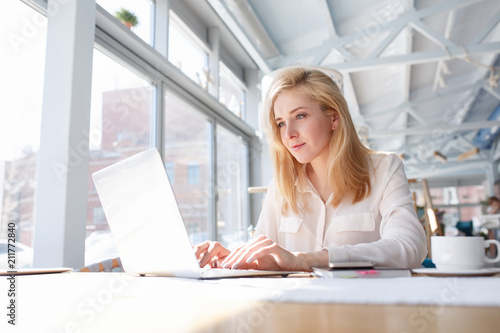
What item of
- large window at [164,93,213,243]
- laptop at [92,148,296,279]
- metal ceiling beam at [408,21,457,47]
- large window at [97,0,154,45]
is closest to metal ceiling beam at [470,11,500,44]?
metal ceiling beam at [408,21,457,47]

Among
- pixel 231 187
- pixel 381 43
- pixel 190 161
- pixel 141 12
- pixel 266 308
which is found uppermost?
pixel 381 43

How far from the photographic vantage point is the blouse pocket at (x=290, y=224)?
1.53 m

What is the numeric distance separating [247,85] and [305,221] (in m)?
4.46

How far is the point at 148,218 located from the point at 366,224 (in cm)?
88

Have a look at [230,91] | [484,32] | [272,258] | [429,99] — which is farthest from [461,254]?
[429,99]

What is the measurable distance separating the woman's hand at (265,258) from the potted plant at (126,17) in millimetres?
2382

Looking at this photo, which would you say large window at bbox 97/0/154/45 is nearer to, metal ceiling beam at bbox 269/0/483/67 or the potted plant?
the potted plant

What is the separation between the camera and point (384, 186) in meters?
1.35

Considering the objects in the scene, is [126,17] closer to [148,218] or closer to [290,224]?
[290,224]

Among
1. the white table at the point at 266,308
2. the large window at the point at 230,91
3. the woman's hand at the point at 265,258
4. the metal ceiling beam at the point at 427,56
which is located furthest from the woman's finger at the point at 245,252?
the metal ceiling beam at the point at 427,56

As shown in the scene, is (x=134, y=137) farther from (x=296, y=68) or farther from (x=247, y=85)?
(x=247, y=85)

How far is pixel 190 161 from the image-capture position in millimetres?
4074

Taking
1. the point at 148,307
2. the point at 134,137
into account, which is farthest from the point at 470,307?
the point at 134,137

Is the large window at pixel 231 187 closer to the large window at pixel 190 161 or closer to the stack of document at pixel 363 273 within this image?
the large window at pixel 190 161
